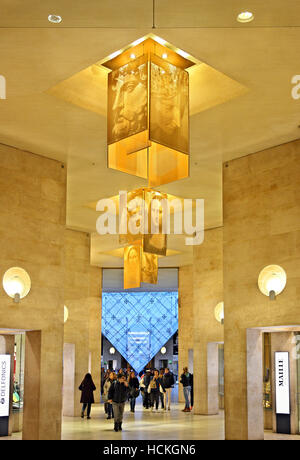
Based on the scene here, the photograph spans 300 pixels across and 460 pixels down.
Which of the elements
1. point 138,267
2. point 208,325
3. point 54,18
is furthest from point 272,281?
point 208,325

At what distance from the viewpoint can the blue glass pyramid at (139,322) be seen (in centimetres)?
4478

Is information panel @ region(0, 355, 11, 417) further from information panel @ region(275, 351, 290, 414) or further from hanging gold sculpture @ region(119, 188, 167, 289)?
information panel @ region(275, 351, 290, 414)

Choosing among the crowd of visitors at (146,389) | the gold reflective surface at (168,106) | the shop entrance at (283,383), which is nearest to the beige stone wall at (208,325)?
the crowd of visitors at (146,389)

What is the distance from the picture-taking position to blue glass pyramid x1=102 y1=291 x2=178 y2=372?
44.8m

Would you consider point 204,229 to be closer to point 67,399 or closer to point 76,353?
point 76,353

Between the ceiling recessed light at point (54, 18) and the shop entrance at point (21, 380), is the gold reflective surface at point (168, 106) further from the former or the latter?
the shop entrance at point (21, 380)

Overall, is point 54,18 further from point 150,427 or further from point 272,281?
point 150,427

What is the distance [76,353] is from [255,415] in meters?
8.30

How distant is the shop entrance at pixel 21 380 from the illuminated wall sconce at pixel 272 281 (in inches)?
197

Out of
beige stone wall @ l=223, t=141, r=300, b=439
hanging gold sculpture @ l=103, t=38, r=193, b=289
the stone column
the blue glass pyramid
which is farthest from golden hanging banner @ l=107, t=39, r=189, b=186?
the blue glass pyramid

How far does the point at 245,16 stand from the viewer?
766 cm

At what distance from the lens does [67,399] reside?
19000 millimetres

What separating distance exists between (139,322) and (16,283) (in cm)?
3384
